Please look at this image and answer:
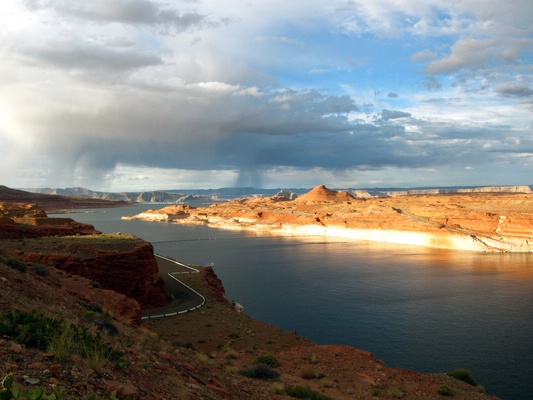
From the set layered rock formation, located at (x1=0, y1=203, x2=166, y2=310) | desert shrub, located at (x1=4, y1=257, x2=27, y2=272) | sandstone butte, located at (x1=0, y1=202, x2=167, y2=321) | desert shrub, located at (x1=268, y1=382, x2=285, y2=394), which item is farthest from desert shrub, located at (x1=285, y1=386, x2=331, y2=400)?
layered rock formation, located at (x1=0, y1=203, x2=166, y2=310)

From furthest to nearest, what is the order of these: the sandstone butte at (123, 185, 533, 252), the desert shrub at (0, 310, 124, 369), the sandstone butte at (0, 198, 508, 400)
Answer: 1. the sandstone butte at (123, 185, 533, 252)
2. the desert shrub at (0, 310, 124, 369)
3. the sandstone butte at (0, 198, 508, 400)

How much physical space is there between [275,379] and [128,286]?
50.7 ft

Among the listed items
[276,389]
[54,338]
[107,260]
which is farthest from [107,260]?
[54,338]

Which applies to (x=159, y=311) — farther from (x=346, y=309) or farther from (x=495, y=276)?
(x=495, y=276)

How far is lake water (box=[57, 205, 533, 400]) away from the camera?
76.6 ft

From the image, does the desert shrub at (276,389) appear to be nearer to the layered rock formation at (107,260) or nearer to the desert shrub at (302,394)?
the desert shrub at (302,394)

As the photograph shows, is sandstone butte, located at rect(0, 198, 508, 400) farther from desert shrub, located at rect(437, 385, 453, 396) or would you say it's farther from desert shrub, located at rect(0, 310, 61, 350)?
desert shrub, located at rect(0, 310, 61, 350)

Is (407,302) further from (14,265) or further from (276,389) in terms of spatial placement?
(14,265)

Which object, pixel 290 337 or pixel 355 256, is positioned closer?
pixel 290 337

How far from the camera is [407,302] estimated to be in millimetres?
35938

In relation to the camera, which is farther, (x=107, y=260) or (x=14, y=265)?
(x=107, y=260)

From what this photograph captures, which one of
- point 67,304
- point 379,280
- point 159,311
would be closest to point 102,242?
point 159,311

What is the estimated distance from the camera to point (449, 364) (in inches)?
880

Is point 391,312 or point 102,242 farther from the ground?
point 102,242
